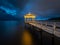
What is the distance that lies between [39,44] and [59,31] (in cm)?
573

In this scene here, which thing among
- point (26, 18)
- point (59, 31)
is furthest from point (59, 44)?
point (26, 18)

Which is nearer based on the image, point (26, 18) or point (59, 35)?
point (59, 35)

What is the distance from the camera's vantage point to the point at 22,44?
18.3 metres

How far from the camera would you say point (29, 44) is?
1845cm

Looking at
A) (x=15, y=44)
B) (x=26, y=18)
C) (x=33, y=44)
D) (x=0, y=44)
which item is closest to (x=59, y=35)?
(x=33, y=44)

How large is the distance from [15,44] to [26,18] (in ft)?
120

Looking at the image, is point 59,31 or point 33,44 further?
point 33,44

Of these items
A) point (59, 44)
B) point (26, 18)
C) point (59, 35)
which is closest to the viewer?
point (59, 35)

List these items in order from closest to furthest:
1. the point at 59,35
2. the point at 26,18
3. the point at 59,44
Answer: the point at 59,35
the point at 59,44
the point at 26,18

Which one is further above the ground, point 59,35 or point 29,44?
point 59,35

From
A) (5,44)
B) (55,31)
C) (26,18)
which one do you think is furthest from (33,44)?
(26,18)

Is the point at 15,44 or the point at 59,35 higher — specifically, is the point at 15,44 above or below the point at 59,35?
below

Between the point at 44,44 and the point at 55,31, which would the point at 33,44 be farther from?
the point at 55,31

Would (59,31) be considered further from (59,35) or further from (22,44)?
(22,44)
